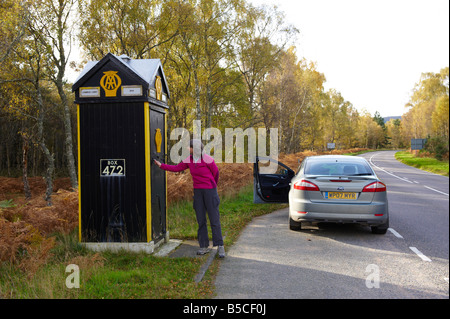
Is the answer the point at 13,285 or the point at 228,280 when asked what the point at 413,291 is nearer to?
the point at 228,280

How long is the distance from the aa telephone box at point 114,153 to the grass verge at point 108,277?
47 centimetres

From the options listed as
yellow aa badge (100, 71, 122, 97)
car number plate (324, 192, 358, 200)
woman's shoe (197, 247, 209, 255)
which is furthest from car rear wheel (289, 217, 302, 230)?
yellow aa badge (100, 71, 122, 97)

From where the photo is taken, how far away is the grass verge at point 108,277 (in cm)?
416

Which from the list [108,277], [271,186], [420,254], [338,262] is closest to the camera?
[108,277]

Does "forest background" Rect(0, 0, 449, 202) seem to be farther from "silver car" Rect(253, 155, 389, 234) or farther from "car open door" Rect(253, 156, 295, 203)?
"car open door" Rect(253, 156, 295, 203)

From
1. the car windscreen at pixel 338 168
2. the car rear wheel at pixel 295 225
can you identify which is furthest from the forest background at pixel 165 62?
the car rear wheel at pixel 295 225

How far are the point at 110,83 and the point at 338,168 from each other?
483 centimetres

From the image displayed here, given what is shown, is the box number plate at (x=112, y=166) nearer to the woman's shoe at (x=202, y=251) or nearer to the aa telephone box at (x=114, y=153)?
the aa telephone box at (x=114, y=153)

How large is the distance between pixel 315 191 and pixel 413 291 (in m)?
3.08

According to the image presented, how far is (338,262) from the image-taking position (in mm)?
5500

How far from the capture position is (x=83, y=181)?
20.0 ft

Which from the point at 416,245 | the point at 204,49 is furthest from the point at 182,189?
the point at 204,49

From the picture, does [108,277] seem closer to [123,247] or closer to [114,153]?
[123,247]

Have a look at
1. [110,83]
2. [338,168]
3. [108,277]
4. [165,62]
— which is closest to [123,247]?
[108,277]
